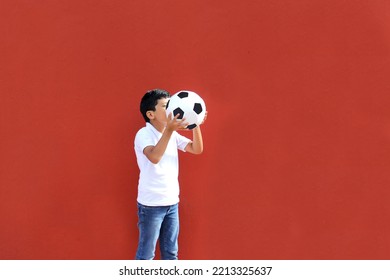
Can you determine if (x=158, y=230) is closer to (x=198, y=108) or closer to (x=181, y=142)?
(x=181, y=142)

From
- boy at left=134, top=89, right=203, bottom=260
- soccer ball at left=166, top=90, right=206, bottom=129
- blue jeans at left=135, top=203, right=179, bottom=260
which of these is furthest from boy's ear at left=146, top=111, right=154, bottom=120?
blue jeans at left=135, top=203, right=179, bottom=260

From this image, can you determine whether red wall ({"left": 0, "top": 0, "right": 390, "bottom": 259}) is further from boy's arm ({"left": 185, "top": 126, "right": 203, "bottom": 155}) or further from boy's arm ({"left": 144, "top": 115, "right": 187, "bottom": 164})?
boy's arm ({"left": 144, "top": 115, "right": 187, "bottom": 164})

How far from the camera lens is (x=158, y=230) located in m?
2.42

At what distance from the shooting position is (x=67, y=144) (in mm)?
2646

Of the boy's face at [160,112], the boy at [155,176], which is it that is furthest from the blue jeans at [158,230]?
the boy's face at [160,112]

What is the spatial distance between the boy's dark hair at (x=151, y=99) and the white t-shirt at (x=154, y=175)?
0.29ft

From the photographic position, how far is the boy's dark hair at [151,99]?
2.41 meters

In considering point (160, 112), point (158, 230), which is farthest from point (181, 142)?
point (158, 230)

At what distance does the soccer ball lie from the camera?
2.23m

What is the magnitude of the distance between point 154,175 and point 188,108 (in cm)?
41

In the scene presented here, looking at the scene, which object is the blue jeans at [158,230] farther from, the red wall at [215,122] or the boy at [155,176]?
the red wall at [215,122]

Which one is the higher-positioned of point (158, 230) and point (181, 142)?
point (181, 142)

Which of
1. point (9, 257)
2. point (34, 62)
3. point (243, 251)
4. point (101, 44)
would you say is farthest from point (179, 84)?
point (9, 257)

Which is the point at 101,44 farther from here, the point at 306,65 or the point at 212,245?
the point at 212,245
